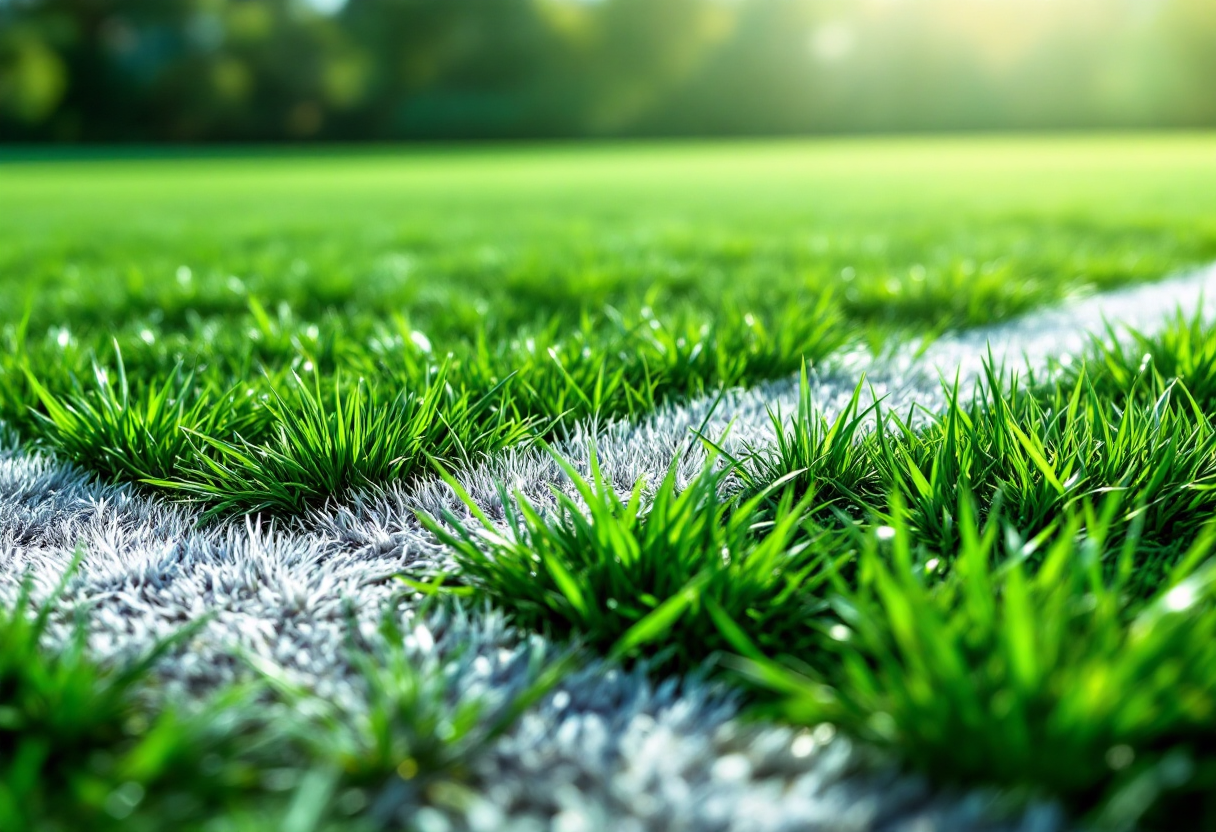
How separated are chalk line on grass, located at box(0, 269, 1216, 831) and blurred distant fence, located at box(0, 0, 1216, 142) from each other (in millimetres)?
38104

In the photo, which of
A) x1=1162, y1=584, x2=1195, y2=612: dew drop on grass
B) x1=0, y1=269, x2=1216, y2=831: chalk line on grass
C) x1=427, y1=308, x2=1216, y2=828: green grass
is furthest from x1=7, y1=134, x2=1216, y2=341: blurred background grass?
x1=1162, y1=584, x2=1195, y2=612: dew drop on grass

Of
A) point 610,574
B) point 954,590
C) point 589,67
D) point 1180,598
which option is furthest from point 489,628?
point 589,67

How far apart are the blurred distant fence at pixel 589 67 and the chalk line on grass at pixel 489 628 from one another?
38104 millimetres

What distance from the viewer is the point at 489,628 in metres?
1.16

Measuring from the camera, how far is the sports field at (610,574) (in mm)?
851

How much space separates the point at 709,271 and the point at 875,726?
3292 mm

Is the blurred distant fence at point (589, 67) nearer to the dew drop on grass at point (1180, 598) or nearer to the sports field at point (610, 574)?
the sports field at point (610, 574)

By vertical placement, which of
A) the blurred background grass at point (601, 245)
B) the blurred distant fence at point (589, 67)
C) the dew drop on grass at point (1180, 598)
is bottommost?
the blurred background grass at point (601, 245)

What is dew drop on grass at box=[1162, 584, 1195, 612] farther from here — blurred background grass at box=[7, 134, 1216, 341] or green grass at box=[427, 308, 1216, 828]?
blurred background grass at box=[7, 134, 1216, 341]

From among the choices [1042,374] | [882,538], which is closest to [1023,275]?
[1042,374]

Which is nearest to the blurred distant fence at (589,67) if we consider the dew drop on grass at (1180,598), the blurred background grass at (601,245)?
the blurred background grass at (601,245)

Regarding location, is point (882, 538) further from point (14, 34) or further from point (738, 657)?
point (14, 34)

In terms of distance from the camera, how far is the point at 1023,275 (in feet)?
12.8

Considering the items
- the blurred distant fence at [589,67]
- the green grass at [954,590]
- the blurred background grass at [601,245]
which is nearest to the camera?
the green grass at [954,590]
